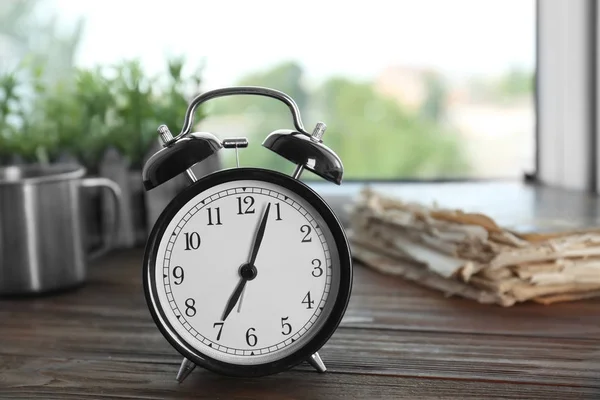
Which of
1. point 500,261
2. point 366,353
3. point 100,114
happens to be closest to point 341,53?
point 100,114

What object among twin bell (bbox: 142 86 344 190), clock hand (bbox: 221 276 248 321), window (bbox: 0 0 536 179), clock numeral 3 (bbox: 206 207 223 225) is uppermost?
window (bbox: 0 0 536 179)

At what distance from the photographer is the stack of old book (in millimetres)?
1048

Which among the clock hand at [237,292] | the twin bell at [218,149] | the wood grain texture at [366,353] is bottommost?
the wood grain texture at [366,353]

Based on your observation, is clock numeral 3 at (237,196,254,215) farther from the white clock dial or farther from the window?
the window

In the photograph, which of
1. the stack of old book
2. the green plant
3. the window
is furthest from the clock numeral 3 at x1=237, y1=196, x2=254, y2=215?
the window

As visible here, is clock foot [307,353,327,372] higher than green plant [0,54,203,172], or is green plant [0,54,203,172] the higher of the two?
green plant [0,54,203,172]

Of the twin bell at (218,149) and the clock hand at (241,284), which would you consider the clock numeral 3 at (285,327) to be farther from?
the twin bell at (218,149)

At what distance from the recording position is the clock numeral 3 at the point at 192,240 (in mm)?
797

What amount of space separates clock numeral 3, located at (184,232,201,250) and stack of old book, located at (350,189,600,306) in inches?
16.9

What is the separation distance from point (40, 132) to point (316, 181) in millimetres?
617

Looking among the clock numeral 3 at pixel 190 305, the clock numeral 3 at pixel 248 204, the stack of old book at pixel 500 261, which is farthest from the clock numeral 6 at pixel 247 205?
the stack of old book at pixel 500 261

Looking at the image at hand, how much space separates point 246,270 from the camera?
80 centimetres

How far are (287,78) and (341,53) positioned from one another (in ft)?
0.46

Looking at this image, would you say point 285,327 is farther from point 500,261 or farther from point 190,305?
point 500,261
